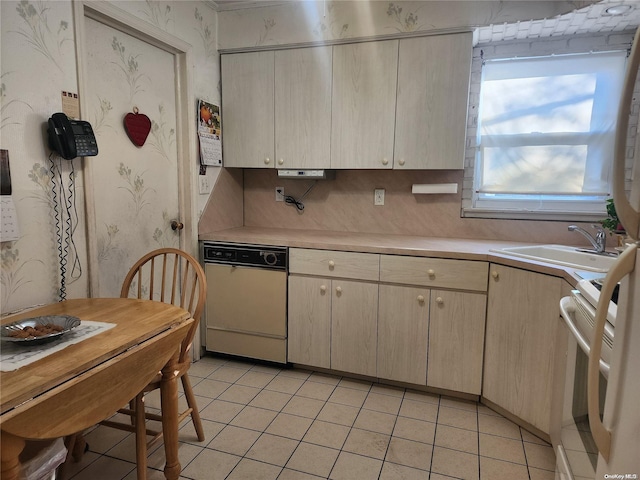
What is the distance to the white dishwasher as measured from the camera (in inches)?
104

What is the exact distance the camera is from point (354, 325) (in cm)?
252

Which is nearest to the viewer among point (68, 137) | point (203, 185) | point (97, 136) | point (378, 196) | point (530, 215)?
point (68, 137)

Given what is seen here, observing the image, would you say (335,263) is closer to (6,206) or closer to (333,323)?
(333,323)

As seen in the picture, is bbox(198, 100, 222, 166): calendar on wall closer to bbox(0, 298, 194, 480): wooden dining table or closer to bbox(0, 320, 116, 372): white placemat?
bbox(0, 298, 194, 480): wooden dining table

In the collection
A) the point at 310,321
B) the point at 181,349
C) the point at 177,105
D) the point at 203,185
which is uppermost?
the point at 177,105

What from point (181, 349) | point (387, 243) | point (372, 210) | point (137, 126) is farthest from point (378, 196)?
point (181, 349)

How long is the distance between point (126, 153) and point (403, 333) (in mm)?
1886

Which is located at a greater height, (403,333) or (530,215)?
(530,215)

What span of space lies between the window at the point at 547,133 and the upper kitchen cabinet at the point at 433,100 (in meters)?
0.37

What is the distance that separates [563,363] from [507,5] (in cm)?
192

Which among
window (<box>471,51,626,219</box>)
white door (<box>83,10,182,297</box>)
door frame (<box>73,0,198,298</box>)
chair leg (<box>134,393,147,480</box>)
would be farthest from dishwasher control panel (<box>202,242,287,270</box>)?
window (<box>471,51,626,219</box>)

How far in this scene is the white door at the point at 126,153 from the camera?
203cm

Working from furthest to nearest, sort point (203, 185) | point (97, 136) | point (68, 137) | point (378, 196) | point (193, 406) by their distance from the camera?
point (378, 196) < point (203, 185) < point (97, 136) < point (193, 406) < point (68, 137)

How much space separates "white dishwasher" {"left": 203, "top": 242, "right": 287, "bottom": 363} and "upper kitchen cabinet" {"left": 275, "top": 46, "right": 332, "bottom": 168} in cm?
69
